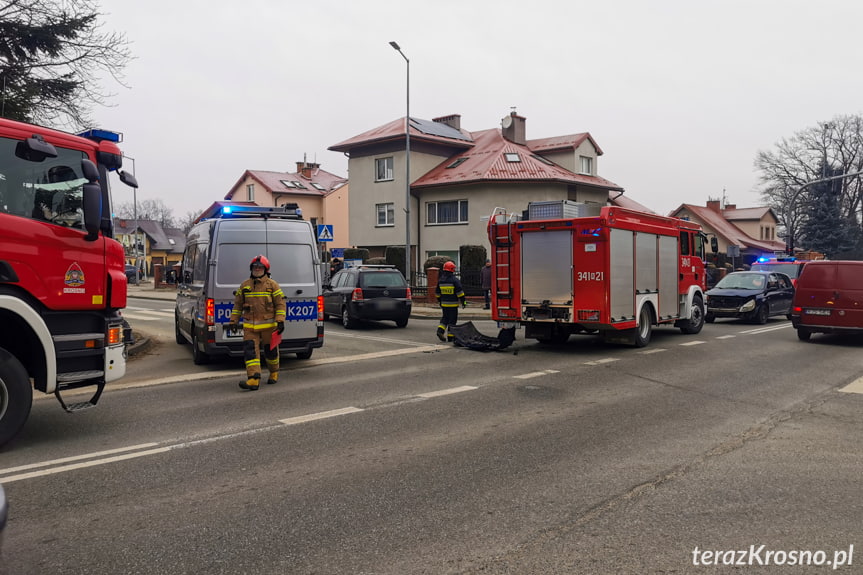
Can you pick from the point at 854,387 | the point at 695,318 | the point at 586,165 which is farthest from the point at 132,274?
the point at 854,387

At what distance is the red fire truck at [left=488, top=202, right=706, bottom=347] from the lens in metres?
12.0

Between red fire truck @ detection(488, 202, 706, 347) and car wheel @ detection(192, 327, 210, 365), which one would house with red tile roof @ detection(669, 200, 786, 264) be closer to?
red fire truck @ detection(488, 202, 706, 347)

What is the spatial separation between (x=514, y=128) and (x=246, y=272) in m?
31.6

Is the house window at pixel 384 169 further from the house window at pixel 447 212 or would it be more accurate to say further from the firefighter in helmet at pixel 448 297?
the firefighter in helmet at pixel 448 297

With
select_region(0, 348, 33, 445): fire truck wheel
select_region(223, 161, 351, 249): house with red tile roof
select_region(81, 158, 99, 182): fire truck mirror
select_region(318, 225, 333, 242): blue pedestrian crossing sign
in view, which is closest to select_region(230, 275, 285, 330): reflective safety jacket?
select_region(81, 158, 99, 182): fire truck mirror

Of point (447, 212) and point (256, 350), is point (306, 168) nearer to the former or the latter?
point (447, 212)

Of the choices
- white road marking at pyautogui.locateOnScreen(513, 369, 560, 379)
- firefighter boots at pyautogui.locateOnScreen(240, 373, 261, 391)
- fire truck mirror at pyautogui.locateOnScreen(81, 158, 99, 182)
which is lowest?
white road marking at pyautogui.locateOnScreen(513, 369, 560, 379)

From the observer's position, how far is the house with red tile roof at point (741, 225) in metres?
59.0

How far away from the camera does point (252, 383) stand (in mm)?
8672

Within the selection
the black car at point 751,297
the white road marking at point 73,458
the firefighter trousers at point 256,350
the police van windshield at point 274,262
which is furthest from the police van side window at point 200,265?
the black car at point 751,297

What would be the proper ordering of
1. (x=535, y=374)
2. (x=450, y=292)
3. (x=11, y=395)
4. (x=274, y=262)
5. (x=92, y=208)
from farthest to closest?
(x=450, y=292) → (x=274, y=262) → (x=535, y=374) → (x=92, y=208) → (x=11, y=395)

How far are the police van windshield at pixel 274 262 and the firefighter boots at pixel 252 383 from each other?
2017mm

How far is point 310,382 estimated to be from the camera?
9328 mm

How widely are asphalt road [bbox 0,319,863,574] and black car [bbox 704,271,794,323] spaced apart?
1077cm
